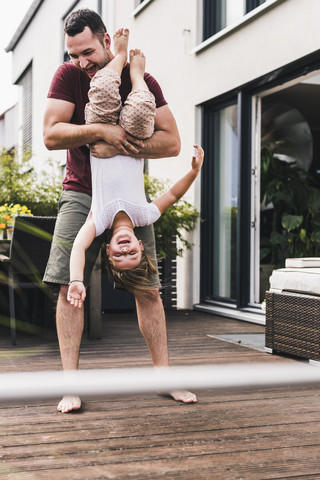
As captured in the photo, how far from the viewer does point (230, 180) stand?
593 cm

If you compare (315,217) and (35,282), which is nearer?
(35,282)

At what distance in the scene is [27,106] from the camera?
587 inches

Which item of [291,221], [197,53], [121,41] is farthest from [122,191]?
[197,53]

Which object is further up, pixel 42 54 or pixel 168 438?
pixel 42 54

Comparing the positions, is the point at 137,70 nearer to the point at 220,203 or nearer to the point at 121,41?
the point at 121,41

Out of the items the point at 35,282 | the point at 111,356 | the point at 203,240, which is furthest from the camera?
the point at 203,240

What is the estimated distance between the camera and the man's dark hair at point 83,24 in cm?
221

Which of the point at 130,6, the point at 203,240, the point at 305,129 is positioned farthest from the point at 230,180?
the point at 130,6

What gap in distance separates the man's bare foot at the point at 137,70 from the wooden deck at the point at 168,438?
114 centimetres

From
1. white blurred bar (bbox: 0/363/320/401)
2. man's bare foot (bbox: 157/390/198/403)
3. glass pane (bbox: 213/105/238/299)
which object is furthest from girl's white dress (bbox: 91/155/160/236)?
glass pane (bbox: 213/105/238/299)

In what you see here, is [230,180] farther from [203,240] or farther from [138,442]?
[138,442]

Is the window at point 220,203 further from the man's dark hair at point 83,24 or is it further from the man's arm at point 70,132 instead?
the man's dark hair at point 83,24

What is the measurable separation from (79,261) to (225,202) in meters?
3.94

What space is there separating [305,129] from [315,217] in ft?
3.58
